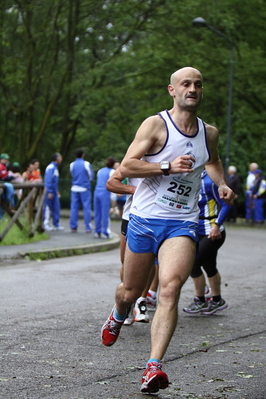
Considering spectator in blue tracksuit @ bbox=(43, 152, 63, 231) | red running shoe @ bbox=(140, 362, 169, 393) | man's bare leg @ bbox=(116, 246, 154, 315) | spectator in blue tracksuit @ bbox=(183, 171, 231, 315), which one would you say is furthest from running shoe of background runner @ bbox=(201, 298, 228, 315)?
spectator in blue tracksuit @ bbox=(43, 152, 63, 231)

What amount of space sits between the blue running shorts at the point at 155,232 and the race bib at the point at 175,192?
0.11 m

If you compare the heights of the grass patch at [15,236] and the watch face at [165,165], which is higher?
the watch face at [165,165]

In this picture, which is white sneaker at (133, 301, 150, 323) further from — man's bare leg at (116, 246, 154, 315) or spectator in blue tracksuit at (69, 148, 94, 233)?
spectator in blue tracksuit at (69, 148, 94, 233)

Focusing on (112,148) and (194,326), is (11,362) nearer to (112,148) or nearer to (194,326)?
(194,326)

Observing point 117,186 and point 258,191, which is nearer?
point 117,186

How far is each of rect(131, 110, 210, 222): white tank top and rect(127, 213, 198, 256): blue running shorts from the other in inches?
1.5

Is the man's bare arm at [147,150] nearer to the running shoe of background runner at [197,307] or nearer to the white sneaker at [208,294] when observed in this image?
the running shoe of background runner at [197,307]

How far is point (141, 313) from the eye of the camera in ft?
24.7

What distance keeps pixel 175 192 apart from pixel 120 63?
25287mm

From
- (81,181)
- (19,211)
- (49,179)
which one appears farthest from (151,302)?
(49,179)

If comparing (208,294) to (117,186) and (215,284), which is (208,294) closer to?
(215,284)

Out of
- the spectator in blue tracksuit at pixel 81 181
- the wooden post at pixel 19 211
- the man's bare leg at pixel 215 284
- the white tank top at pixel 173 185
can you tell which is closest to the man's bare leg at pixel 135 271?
the white tank top at pixel 173 185

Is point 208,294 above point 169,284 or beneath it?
beneath

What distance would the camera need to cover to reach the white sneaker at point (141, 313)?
7484 mm
